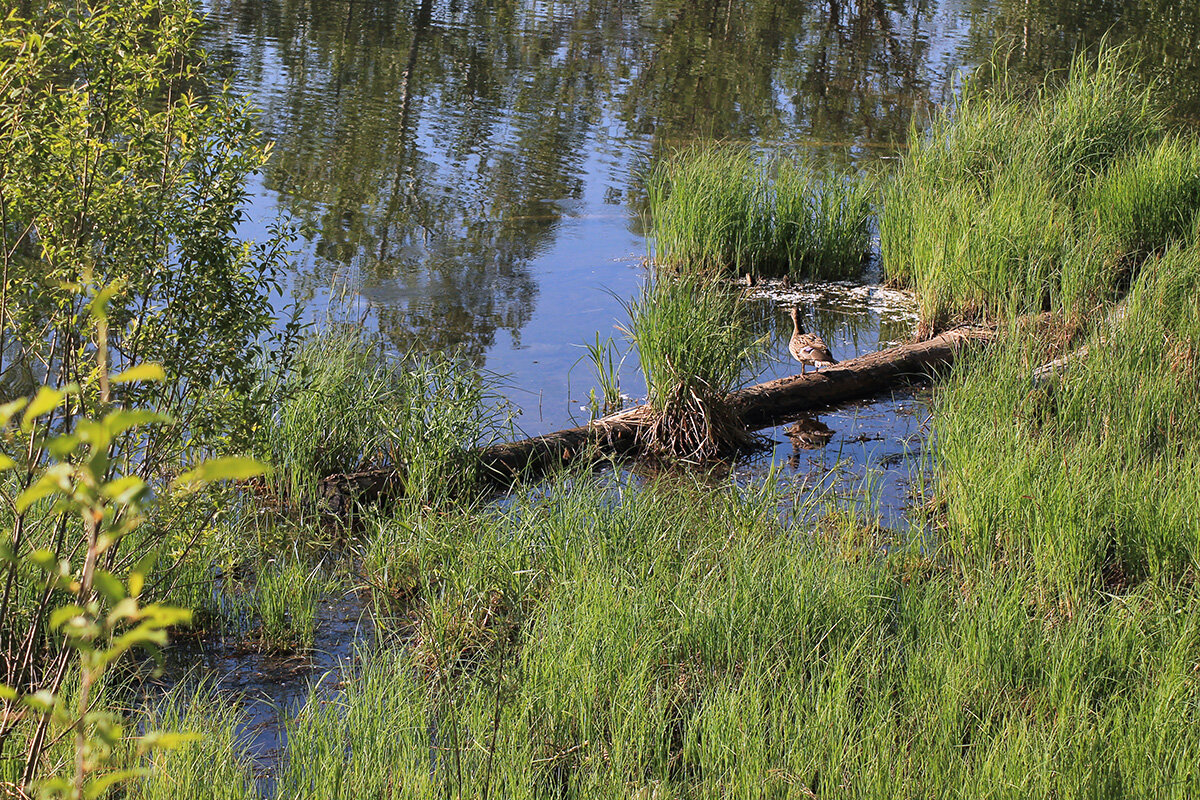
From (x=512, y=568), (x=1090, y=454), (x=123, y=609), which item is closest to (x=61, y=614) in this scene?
(x=123, y=609)

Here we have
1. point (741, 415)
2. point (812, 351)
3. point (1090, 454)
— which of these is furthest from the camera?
point (812, 351)

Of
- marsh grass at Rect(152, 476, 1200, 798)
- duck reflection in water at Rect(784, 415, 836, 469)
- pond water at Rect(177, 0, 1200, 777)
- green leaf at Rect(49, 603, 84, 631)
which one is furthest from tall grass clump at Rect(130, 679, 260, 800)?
duck reflection in water at Rect(784, 415, 836, 469)

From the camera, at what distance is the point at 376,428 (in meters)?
5.79

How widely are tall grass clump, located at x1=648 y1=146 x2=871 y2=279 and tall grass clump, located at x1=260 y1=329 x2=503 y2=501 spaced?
367 cm

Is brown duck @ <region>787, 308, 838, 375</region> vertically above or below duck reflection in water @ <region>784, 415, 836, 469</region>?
above

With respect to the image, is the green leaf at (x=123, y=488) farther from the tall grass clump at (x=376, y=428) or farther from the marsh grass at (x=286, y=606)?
the tall grass clump at (x=376, y=428)

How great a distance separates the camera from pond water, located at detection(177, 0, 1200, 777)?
7.32 metres

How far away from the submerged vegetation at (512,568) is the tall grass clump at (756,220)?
3.55 meters

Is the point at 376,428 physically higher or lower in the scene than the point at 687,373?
lower

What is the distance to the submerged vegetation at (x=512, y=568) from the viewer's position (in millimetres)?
3064

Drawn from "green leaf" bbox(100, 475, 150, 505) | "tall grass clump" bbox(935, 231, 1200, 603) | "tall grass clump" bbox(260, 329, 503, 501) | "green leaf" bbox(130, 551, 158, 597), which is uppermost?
"green leaf" bbox(100, 475, 150, 505)

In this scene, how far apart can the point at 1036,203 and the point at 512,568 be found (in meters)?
5.90

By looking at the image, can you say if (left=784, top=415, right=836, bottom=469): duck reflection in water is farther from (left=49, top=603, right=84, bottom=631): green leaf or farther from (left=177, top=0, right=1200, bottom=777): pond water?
(left=49, top=603, right=84, bottom=631): green leaf

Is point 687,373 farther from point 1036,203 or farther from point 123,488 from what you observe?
point 123,488
